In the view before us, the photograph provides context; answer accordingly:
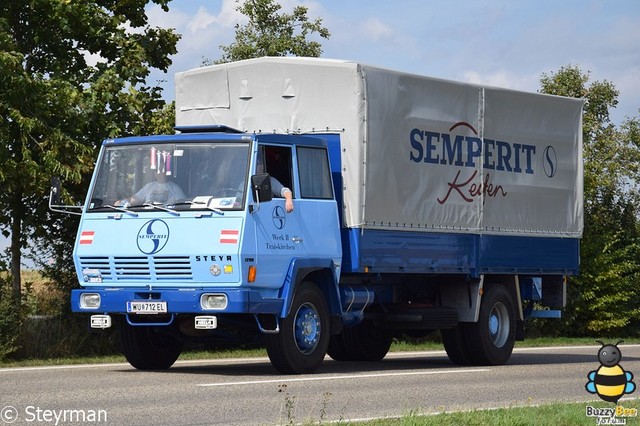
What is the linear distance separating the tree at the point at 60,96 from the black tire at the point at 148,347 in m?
4.49

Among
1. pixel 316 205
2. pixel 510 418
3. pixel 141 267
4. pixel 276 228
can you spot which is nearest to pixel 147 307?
pixel 141 267

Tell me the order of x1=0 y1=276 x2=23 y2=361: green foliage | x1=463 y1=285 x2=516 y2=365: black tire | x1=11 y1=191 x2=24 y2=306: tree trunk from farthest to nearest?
x1=11 y1=191 x2=24 y2=306: tree trunk < x1=0 y1=276 x2=23 y2=361: green foliage < x1=463 y1=285 x2=516 y2=365: black tire

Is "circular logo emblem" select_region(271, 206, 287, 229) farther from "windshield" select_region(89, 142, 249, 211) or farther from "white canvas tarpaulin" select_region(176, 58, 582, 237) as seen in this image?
"white canvas tarpaulin" select_region(176, 58, 582, 237)

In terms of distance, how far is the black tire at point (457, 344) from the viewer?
1994 cm

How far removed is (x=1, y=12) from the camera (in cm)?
2341

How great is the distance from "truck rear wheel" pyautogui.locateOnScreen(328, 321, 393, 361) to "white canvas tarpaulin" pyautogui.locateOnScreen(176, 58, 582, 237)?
2326mm

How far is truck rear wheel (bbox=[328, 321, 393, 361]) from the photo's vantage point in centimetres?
2066

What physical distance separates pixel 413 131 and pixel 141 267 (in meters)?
4.60

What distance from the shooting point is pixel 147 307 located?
15.8 meters

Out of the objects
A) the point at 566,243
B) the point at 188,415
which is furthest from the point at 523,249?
the point at 188,415

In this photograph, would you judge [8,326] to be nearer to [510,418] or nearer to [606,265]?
[510,418]

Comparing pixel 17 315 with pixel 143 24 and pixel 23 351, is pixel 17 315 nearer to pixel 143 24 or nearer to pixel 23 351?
pixel 23 351

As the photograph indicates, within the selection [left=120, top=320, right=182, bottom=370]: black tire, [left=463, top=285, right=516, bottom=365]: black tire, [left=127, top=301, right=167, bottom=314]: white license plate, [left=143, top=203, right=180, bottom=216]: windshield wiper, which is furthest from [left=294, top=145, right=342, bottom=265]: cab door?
[left=463, top=285, right=516, bottom=365]: black tire

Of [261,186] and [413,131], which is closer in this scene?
[261,186]
